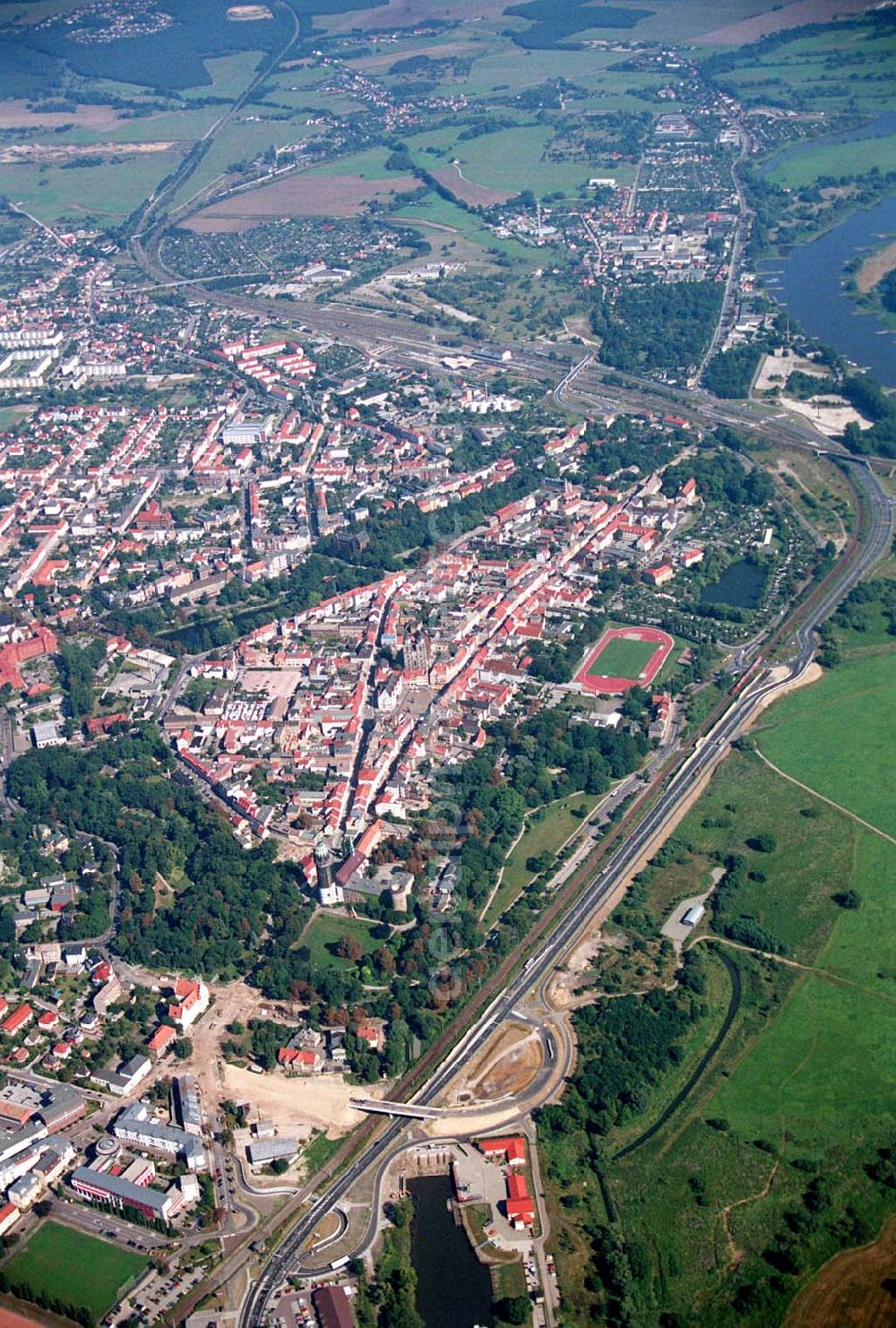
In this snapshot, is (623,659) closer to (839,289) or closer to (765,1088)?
(765,1088)

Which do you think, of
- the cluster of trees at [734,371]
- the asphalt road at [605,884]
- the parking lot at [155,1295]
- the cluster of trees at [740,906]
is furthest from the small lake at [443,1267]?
the cluster of trees at [734,371]

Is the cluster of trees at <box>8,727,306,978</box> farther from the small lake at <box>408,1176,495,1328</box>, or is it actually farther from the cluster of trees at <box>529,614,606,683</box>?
the cluster of trees at <box>529,614,606,683</box>

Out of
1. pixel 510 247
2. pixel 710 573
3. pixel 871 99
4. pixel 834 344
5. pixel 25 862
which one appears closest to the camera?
pixel 25 862

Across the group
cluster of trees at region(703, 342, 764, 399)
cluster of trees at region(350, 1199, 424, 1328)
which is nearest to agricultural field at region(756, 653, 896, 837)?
cluster of trees at region(350, 1199, 424, 1328)

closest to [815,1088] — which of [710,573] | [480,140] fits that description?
[710,573]

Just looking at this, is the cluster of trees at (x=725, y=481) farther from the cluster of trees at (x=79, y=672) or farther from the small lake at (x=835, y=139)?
the small lake at (x=835, y=139)

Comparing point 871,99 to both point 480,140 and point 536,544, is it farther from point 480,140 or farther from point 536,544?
point 536,544
